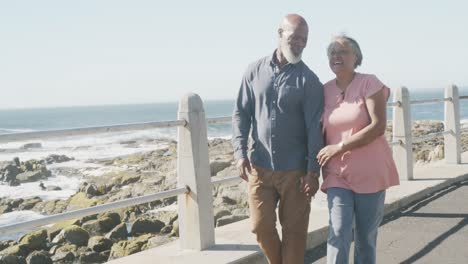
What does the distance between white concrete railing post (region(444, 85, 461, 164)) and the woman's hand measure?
6969mm

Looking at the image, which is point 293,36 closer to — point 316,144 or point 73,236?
point 316,144

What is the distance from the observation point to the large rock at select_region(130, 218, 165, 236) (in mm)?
13875

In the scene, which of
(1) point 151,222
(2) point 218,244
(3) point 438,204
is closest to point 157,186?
(1) point 151,222

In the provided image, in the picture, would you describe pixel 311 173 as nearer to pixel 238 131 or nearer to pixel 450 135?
pixel 238 131

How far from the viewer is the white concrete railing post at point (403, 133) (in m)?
8.54

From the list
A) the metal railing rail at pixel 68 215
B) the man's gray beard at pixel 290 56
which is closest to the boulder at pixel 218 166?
the metal railing rail at pixel 68 215

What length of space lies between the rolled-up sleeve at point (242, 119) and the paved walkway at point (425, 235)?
178 cm

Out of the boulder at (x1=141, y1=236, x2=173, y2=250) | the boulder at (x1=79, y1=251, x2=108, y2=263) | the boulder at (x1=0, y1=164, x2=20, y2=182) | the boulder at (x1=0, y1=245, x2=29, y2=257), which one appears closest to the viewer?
the boulder at (x1=141, y1=236, x2=173, y2=250)

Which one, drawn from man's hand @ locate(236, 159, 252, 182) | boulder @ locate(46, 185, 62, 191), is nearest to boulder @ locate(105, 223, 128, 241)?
man's hand @ locate(236, 159, 252, 182)

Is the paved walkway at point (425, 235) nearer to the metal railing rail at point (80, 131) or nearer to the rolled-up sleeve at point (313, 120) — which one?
the metal railing rail at point (80, 131)

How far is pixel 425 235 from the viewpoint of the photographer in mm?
6004

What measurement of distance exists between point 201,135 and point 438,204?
3.72 m

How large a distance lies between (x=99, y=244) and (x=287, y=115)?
31.6 ft

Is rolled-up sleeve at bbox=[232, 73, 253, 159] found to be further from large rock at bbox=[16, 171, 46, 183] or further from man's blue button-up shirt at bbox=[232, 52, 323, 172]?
large rock at bbox=[16, 171, 46, 183]
